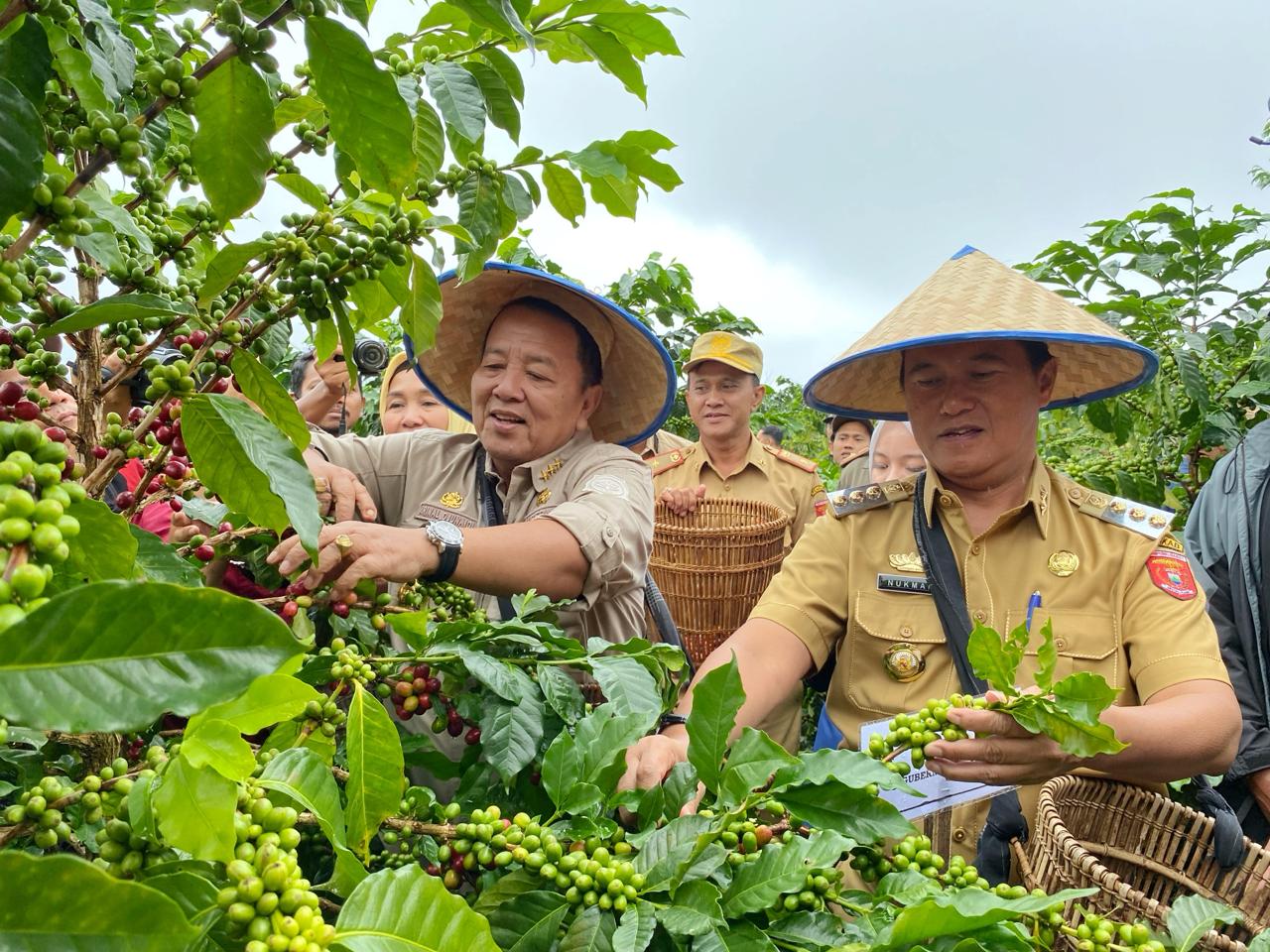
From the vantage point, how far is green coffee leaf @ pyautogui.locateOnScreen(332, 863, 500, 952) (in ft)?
1.85

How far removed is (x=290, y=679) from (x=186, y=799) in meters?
0.14

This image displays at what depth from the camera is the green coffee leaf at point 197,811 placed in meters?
0.55

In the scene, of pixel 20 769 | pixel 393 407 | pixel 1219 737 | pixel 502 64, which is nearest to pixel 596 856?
pixel 20 769

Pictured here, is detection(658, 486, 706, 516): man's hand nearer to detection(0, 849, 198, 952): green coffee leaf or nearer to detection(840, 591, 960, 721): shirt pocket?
detection(840, 591, 960, 721): shirt pocket

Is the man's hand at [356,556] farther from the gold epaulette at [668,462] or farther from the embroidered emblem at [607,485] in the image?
the gold epaulette at [668,462]

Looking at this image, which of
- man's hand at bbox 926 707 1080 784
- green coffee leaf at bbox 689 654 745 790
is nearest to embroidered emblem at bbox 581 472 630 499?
man's hand at bbox 926 707 1080 784

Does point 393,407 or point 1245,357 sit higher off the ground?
point 1245,357

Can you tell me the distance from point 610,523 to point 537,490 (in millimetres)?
375

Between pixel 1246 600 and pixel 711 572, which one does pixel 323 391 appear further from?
pixel 1246 600

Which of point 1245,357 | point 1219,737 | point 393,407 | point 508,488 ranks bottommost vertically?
point 1219,737

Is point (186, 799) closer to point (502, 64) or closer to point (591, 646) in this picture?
point (591, 646)

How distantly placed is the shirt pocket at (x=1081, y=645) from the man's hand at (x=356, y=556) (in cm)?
150

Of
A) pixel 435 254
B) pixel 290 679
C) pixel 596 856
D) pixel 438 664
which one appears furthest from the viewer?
pixel 438 664

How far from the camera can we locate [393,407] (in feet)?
12.7
